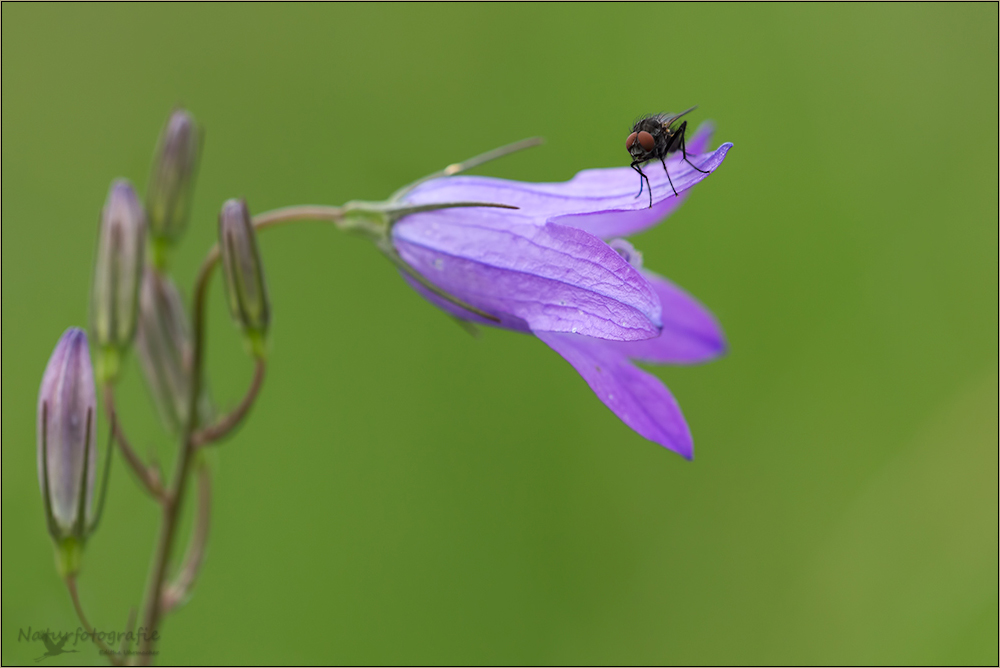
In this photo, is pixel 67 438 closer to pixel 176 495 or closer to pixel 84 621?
pixel 176 495

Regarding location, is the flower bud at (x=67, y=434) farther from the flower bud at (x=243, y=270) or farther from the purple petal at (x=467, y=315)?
the purple petal at (x=467, y=315)

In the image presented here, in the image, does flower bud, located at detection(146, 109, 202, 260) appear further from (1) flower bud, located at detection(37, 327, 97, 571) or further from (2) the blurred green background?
(2) the blurred green background

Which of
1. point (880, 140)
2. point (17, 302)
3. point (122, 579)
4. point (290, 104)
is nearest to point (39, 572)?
point (122, 579)

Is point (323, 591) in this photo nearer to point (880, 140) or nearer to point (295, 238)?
point (295, 238)

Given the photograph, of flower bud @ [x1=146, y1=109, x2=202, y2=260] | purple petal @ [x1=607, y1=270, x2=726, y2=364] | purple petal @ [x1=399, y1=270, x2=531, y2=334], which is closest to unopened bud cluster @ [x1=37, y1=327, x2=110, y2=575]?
flower bud @ [x1=146, y1=109, x2=202, y2=260]

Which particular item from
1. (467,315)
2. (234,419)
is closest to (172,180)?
(234,419)
